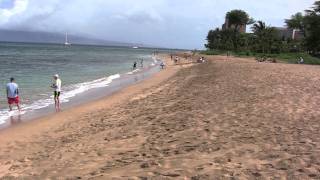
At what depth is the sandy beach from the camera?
6.91 meters

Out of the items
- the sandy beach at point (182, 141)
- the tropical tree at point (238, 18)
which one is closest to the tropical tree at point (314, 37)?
the tropical tree at point (238, 18)

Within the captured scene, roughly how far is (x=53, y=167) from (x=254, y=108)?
6265 millimetres

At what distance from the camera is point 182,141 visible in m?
8.96

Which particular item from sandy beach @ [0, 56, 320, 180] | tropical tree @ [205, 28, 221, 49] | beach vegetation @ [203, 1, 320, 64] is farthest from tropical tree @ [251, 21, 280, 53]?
sandy beach @ [0, 56, 320, 180]

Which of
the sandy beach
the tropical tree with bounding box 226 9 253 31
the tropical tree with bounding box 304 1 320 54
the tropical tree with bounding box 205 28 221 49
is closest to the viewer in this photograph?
the sandy beach

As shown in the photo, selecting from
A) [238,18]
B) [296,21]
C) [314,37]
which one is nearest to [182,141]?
[314,37]

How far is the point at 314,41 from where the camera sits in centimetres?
7119

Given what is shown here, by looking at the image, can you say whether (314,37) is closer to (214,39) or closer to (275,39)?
(275,39)

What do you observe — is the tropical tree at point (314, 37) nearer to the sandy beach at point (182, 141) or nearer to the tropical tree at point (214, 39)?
the tropical tree at point (214, 39)

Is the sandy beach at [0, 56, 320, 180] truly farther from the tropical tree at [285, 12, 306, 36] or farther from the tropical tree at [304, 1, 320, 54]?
the tropical tree at [285, 12, 306, 36]

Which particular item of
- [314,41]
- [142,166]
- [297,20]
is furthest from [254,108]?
[297,20]

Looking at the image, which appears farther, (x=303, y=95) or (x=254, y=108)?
(x=303, y=95)

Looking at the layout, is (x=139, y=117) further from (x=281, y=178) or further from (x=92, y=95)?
(x=92, y=95)

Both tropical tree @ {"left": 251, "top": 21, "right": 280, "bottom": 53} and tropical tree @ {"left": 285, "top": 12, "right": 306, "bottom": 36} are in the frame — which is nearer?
tropical tree @ {"left": 251, "top": 21, "right": 280, "bottom": 53}
